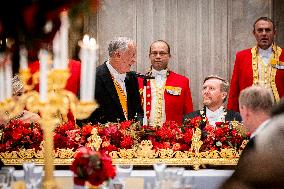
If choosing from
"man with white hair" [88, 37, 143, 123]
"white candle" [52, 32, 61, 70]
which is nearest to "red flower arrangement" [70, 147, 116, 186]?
"white candle" [52, 32, 61, 70]

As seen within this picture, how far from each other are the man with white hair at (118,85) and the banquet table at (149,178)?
139cm

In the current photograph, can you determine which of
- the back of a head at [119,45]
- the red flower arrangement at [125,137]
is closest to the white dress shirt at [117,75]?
the back of a head at [119,45]

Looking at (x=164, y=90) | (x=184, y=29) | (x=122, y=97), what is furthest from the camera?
(x=184, y=29)

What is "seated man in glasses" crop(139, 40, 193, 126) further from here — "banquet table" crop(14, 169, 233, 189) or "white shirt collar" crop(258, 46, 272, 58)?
"banquet table" crop(14, 169, 233, 189)

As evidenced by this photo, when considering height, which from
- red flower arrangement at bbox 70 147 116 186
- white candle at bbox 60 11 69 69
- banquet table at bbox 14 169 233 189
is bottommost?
banquet table at bbox 14 169 233 189

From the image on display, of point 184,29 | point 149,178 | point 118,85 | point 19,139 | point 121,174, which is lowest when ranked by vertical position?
point 149,178

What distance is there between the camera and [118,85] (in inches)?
238

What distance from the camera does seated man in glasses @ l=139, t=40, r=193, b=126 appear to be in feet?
22.3

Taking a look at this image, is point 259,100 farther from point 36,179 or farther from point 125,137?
point 36,179

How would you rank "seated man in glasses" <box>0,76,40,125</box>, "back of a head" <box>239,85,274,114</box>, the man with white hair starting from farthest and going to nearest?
1. the man with white hair
2. "seated man in glasses" <box>0,76,40,125</box>
3. "back of a head" <box>239,85,274,114</box>

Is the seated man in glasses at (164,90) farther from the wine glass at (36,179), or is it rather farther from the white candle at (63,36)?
the white candle at (63,36)

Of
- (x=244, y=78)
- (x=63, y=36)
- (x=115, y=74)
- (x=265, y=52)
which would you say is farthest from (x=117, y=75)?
(x=63, y=36)

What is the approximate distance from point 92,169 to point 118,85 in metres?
2.91

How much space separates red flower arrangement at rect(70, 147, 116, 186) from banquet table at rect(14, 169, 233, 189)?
73 cm
